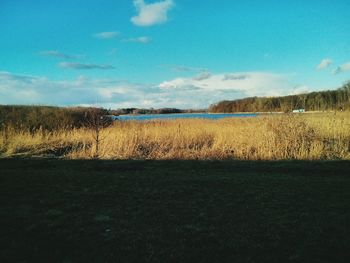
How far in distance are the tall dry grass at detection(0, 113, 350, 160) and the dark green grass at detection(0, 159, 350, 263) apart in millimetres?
3586

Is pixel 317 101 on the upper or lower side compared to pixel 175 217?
upper

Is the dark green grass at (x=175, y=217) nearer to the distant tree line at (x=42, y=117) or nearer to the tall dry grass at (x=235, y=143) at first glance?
the tall dry grass at (x=235, y=143)

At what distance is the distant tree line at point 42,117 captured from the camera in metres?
20.9

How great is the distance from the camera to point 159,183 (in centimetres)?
694

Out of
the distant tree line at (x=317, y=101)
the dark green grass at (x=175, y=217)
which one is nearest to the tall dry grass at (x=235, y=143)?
the distant tree line at (x=317, y=101)

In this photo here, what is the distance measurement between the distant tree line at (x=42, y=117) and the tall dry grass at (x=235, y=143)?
16.6 feet

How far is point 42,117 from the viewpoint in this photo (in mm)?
22359

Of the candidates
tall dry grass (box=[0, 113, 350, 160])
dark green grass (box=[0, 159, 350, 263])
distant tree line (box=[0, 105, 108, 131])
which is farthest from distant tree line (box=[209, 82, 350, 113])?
distant tree line (box=[0, 105, 108, 131])

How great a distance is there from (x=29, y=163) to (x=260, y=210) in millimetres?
7763

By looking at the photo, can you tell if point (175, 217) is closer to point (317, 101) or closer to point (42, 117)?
point (317, 101)

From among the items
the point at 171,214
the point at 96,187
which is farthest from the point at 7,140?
the point at 171,214

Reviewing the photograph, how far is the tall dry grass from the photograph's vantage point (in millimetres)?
11648

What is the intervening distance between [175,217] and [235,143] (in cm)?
830

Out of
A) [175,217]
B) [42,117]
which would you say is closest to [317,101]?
[175,217]
